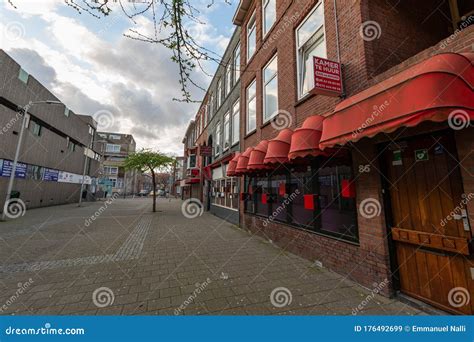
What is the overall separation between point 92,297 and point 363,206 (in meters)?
4.92

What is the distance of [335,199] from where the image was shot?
16.2ft

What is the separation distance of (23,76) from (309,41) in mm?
19533

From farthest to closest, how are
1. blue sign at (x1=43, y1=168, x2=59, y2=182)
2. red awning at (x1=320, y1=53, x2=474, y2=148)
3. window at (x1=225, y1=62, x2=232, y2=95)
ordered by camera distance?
blue sign at (x1=43, y1=168, x2=59, y2=182) < window at (x1=225, y1=62, x2=232, y2=95) < red awning at (x1=320, y1=53, x2=474, y2=148)

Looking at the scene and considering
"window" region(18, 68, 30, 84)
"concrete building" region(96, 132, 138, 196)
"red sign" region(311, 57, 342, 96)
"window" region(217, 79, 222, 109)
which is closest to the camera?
"red sign" region(311, 57, 342, 96)

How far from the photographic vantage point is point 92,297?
325cm

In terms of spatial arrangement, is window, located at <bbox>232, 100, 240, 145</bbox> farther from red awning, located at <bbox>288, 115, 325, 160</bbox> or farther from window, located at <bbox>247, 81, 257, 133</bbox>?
red awning, located at <bbox>288, 115, 325, 160</bbox>

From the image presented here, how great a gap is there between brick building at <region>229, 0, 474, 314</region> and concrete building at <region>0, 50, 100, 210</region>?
14.4m

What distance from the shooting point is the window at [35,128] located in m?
16.2

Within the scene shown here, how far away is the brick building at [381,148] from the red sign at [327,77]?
0.15 feet

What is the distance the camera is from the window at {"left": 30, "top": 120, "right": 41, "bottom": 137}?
16202 mm

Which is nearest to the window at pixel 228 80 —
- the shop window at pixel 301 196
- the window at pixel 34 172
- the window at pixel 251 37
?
the window at pixel 251 37

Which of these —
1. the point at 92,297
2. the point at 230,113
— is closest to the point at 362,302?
the point at 92,297

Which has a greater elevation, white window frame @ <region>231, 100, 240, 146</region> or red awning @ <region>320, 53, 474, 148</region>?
white window frame @ <region>231, 100, 240, 146</region>

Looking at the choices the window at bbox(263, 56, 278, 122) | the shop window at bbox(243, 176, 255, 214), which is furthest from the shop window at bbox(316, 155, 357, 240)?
the shop window at bbox(243, 176, 255, 214)
